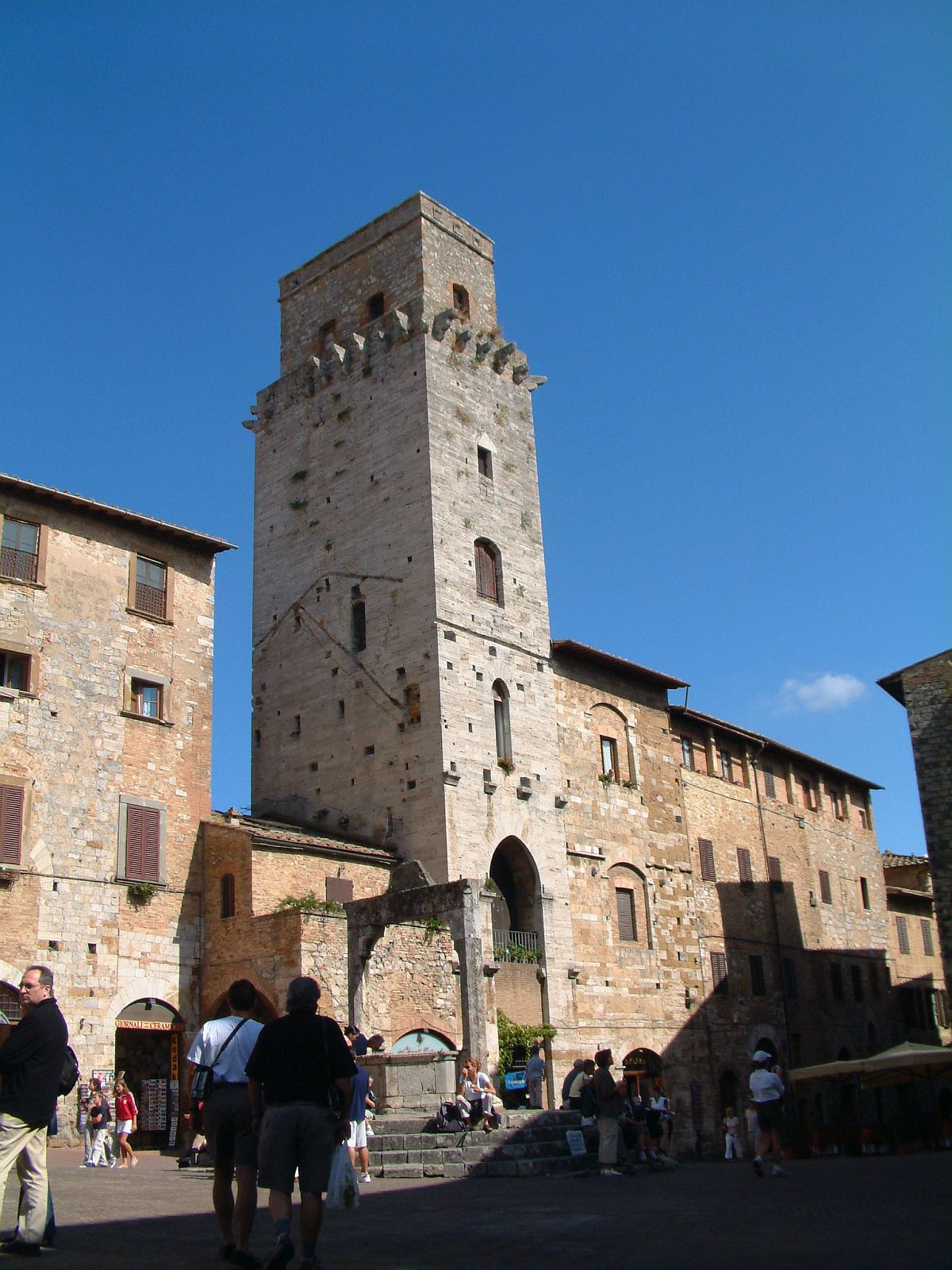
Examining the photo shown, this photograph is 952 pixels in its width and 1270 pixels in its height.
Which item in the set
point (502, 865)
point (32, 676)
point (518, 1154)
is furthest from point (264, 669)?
point (518, 1154)

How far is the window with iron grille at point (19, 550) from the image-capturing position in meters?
23.5

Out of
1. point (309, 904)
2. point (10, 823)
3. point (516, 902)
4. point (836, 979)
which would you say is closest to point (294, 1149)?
point (10, 823)

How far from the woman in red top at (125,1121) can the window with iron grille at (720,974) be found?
18.4 metres

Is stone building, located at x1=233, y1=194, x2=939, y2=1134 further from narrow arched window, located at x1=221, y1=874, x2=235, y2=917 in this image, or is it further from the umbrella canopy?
the umbrella canopy

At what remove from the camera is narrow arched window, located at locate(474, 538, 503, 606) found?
31.3 m

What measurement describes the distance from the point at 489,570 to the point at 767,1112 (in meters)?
18.5

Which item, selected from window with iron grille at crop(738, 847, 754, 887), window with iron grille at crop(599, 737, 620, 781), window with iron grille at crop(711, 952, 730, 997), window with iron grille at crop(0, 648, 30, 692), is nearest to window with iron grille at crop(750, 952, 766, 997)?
window with iron grille at crop(711, 952, 730, 997)

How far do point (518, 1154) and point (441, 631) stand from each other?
47.5 feet

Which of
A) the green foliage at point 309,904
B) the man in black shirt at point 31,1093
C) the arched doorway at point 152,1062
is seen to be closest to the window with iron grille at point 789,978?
the green foliage at point 309,904

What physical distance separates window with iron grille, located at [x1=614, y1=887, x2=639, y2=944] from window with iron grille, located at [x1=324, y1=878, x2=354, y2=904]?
8.59 metres

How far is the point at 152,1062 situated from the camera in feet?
77.9

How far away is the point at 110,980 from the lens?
74.8 feet

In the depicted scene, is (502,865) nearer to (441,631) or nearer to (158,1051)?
(441,631)

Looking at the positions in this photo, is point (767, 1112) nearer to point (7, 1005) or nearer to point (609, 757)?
point (7, 1005)
